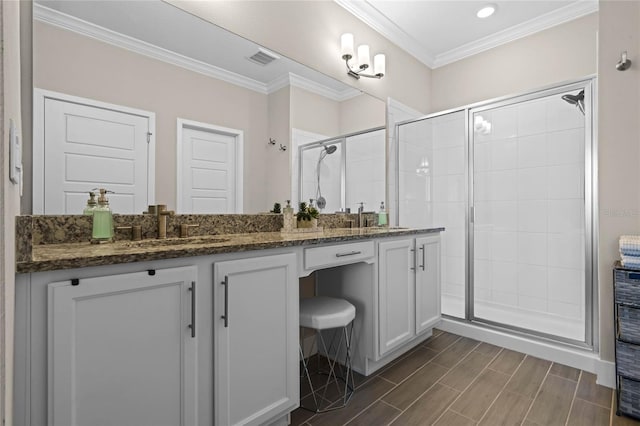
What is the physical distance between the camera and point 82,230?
53.2 inches

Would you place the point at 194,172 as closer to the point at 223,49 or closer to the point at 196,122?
the point at 196,122

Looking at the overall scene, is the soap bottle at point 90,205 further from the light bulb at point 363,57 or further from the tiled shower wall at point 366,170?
the light bulb at point 363,57

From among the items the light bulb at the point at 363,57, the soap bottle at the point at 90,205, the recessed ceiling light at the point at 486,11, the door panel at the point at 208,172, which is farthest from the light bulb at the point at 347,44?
the soap bottle at the point at 90,205

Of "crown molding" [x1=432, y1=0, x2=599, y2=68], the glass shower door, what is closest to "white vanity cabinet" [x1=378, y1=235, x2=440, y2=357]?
the glass shower door

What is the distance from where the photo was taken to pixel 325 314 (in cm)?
168

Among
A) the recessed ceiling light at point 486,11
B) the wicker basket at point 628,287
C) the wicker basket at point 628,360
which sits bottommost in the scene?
the wicker basket at point 628,360

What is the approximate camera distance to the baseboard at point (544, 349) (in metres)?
1.90

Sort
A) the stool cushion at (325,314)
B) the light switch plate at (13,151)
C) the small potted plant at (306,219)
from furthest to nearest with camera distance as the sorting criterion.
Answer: the small potted plant at (306,219)
the stool cushion at (325,314)
the light switch plate at (13,151)

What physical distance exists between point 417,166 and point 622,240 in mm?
1839

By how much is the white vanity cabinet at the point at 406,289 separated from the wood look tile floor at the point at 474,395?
207 millimetres

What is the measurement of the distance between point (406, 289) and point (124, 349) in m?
1.68

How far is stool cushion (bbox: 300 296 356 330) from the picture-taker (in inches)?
65.1

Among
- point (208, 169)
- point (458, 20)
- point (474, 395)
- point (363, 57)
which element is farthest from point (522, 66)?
point (208, 169)

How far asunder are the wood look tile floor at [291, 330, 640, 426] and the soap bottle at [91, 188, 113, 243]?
1222 millimetres
